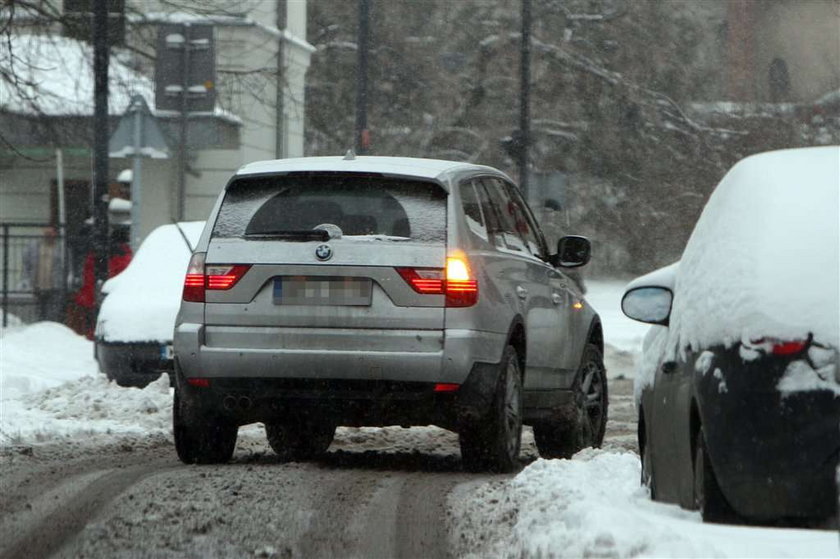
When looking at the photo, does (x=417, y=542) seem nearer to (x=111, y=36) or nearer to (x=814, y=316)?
(x=814, y=316)

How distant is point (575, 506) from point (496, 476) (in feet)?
10.4

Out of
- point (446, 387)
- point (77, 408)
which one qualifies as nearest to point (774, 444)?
point (446, 387)

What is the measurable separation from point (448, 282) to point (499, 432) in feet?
2.83

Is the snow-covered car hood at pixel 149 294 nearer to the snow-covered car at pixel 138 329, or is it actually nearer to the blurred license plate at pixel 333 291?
the snow-covered car at pixel 138 329

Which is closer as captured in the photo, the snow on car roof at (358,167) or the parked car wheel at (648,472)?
the parked car wheel at (648,472)

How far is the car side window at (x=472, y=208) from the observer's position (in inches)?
376

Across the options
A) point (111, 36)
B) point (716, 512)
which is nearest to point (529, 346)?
point (716, 512)

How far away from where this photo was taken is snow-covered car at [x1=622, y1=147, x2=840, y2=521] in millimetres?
5113

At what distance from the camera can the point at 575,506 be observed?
619 cm

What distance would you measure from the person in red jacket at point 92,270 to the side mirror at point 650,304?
52.4 feet

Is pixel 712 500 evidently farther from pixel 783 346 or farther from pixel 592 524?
pixel 783 346

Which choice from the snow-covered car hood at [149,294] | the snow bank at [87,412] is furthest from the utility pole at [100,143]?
the snow bank at [87,412]

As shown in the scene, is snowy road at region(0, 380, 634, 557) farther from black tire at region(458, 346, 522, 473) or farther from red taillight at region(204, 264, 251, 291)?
red taillight at region(204, 264, 251, 291)

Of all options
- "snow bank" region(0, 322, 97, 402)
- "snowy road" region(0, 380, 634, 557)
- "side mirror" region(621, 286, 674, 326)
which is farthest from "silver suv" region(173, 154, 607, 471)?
"snow bank" region(0, 322, 97, 402)
